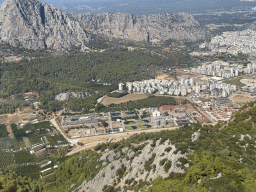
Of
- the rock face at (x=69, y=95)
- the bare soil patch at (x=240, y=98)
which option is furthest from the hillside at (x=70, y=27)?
the bare soil patch at (x=240, y=98)

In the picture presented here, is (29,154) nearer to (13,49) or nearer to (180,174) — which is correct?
(180,174)

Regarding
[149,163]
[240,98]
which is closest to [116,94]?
[240,98]

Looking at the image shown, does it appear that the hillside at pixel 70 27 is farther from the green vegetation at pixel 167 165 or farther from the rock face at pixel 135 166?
the green vegetation at pixel 167 165

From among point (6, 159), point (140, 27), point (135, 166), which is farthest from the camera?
point (140, 27)

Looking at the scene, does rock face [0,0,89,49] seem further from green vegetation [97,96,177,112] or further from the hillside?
green vegetation [97,96,177,112]

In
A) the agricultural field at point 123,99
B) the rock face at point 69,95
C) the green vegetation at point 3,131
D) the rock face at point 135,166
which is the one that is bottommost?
the green vegetation at point 3,131

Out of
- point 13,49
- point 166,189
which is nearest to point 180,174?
point 166,189

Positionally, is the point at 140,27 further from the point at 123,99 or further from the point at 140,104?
the point at 140,104

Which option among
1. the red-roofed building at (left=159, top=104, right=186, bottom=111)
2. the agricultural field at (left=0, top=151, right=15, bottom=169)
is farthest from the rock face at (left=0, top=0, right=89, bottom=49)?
the agricultural field at (left=0, top=151, right=15, bottom=169)
